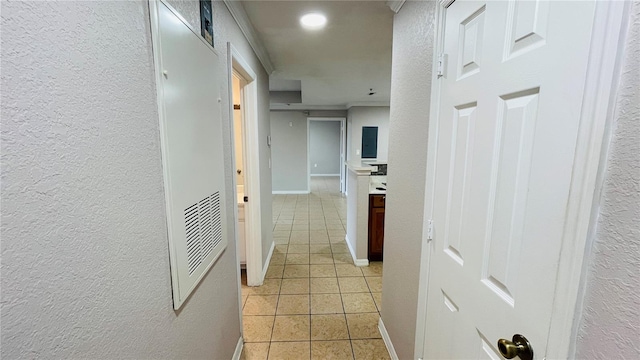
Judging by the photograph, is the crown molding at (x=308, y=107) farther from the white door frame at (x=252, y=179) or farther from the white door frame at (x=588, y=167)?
the white door frame at (x=588, y=167)

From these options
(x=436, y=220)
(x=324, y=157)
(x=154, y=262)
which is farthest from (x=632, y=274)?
(x=324, y=157)

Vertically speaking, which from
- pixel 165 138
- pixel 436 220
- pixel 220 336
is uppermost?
pixel 165 138

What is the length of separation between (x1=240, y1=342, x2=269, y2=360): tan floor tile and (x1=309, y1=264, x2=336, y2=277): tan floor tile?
1043 millimetres

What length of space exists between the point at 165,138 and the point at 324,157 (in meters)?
9.77

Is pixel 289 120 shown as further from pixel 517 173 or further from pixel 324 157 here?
pixel 517 173

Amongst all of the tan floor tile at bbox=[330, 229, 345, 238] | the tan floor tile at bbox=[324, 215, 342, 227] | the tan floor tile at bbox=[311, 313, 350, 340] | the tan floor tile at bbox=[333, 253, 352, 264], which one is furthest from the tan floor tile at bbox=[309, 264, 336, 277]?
the tan floor tile at bbox=[324, 215, 342, 227]

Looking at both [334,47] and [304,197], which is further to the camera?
[304,197]

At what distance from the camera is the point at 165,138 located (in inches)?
35.2

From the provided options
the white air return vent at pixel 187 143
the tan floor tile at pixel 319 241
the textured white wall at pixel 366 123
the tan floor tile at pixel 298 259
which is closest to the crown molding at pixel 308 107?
the textured white wall at pixel 366 123

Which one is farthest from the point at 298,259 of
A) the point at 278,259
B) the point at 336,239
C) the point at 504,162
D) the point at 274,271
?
the point at 504,162

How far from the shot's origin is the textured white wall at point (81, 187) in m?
0.46

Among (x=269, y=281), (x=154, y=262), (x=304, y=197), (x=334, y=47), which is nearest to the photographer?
(x=154, y=262)

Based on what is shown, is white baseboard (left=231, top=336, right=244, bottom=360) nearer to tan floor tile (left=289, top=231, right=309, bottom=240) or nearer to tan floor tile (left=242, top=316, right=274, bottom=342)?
tan floor tile (left=242, top=316, right=274, bottom=342)

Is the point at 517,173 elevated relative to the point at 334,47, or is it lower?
lower
